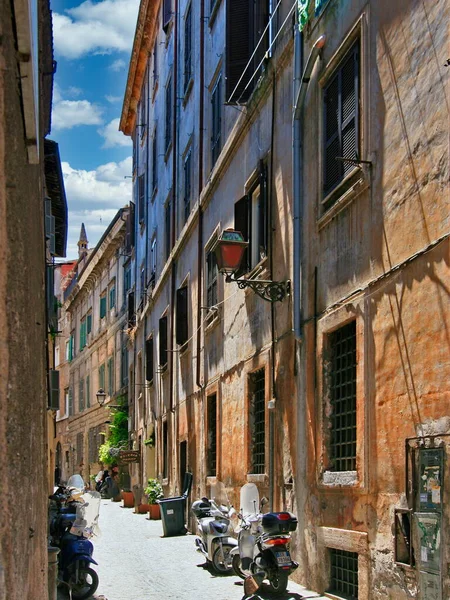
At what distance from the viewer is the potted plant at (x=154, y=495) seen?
2319cm

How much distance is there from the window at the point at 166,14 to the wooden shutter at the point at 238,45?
1113 cm

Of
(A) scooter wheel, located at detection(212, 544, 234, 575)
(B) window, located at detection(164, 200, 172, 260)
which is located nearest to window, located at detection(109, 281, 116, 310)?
(B) window, located at detection(164, 200, 172, 260)

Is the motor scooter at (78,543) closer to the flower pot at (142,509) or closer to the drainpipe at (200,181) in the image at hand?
the drainpipe at (200,181)

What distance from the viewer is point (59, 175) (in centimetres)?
1928

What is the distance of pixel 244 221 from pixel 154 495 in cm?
1161

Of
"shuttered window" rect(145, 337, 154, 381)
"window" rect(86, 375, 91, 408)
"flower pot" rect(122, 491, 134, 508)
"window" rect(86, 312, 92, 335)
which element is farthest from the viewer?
"window" rect(86, 312, 92, 335)

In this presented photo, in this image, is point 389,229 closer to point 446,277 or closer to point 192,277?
point 446,277

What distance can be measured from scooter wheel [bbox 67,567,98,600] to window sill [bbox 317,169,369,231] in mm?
4604

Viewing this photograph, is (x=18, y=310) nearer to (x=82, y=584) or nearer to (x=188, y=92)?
(x=82, y=584)

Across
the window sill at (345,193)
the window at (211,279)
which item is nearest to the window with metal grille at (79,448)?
the window at (211,279)

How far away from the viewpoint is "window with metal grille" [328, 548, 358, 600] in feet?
30.3

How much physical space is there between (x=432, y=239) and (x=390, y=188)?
108cm

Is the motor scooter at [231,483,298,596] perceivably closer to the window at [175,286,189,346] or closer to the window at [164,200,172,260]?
the window at [175,286,189,346]

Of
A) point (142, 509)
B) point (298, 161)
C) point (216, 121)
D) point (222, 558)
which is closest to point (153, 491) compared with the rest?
point (142, 509)
